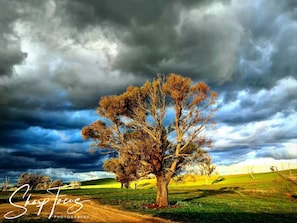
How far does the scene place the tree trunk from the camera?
34.5 m

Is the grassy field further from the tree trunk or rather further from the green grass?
the tree trunk

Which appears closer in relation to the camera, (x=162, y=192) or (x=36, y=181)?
(x=162, y=192)

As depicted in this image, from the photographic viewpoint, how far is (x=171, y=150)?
1508 inches

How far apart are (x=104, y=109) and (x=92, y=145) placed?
5191 millimetres

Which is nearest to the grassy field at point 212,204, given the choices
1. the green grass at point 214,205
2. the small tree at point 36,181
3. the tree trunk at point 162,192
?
the green grass at point 214,205

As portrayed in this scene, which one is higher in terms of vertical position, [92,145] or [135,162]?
[92,145]

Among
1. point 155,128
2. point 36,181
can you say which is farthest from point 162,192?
point 36,181

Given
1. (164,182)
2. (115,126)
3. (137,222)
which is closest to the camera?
(137,222)

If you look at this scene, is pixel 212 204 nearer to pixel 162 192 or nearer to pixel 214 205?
pixel 214 205

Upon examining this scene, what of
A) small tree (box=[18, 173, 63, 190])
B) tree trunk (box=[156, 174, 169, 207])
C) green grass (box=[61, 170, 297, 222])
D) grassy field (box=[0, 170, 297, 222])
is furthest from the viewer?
small tree (box=[18, 173, 63, 190])

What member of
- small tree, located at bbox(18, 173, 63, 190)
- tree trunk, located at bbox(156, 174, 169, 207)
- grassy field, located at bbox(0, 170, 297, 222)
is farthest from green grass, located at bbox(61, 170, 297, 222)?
small tree, located at bbox(18, 173, 63, 190)

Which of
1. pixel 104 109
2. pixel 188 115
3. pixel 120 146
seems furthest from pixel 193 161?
pixel 104 109

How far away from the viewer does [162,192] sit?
3488cm

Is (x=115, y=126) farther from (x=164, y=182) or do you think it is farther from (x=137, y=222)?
(x=137, y=222)
